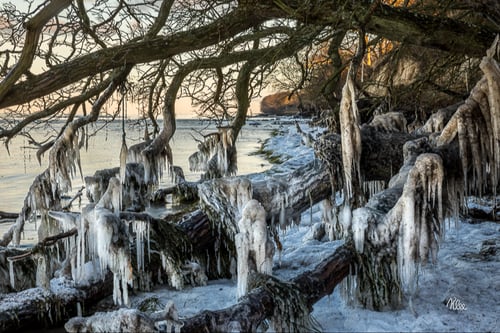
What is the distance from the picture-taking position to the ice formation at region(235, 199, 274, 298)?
3.83 metres

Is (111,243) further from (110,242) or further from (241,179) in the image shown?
(241,179)

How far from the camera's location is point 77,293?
14.8ft

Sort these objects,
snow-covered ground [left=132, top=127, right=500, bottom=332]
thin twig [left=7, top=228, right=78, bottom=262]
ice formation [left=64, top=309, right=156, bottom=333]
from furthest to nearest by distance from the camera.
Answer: thin twig [left=7, top=228, right=78, bottom=262] → snow-covered ground [left=132, top=127, right=500, bottom=332] → ice formation [left=64, top=309, right=156, bottom=333]

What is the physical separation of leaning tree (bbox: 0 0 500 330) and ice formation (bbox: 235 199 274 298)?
0.04 feet

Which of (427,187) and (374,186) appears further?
(374,186)

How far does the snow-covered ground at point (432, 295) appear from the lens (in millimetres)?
3822

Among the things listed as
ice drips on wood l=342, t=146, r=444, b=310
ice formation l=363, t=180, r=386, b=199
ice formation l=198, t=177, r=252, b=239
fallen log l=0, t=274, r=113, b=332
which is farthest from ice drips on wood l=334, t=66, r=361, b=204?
fallen log l=0, t=274, r=113, b=332

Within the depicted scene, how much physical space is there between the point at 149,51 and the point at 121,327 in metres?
3.61

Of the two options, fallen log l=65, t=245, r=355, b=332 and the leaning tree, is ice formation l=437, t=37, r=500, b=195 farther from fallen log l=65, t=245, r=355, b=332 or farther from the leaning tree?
fallen log l=65, t=245, r=355, b=332

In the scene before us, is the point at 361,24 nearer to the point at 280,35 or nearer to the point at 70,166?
the point at 280,35

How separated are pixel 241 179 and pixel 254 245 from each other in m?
1.24

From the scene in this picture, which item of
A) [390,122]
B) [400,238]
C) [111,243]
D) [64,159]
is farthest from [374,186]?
[64,159]

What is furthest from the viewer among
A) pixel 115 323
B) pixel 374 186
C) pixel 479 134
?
pixel 374 186

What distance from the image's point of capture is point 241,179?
16.3ft
